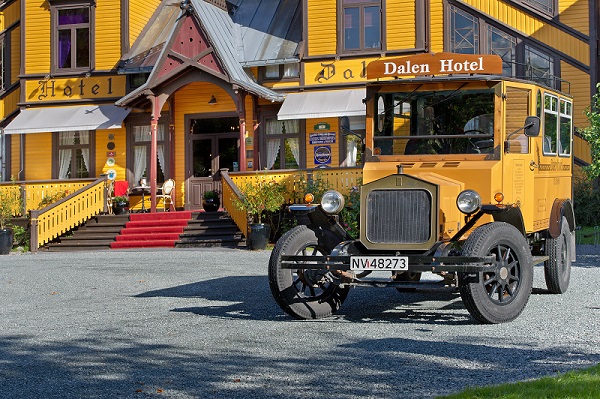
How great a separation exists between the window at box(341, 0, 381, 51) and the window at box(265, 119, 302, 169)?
2774 mm

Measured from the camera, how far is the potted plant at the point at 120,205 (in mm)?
26281

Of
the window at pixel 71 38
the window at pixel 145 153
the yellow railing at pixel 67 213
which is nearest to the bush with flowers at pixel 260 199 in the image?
the yellow railing at pixel 67 213

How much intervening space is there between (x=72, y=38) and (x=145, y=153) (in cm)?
433

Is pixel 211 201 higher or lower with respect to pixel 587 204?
higher

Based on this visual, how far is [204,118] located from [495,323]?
19733 mm

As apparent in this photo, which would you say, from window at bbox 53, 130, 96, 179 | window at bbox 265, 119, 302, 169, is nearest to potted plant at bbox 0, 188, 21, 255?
window at bbox 53, 130, 96, 179

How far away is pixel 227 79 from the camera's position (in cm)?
2564

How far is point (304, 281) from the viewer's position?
10.4m

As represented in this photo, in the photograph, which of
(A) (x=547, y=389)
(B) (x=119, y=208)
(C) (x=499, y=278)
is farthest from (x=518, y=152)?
(B) (x=119, y=208)

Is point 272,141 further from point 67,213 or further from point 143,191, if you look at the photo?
point 67,213

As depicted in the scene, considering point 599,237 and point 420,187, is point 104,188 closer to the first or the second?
point 599,237

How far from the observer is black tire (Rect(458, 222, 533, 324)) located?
9.28m

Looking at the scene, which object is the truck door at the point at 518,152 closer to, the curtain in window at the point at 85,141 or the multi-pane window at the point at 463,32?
the multi-pane window at the point at 463,32

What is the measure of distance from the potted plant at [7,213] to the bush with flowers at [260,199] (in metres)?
5.92
